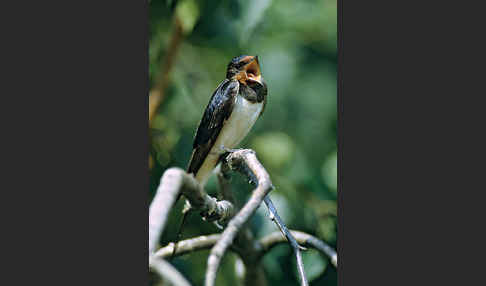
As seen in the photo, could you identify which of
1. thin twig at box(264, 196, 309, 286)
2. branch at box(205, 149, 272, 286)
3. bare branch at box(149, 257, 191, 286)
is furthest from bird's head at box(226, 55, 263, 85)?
bare branch at box(149, 257, 191, 286)

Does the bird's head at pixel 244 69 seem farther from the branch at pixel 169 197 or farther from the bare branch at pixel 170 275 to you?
the bare branch at pixel 170 275

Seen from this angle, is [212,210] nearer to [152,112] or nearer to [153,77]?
[152,112]

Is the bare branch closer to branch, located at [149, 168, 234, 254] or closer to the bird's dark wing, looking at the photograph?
branch, located at [149, 168, 234, 254]

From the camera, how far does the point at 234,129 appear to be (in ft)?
8.18

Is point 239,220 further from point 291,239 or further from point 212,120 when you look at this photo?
point 212,120

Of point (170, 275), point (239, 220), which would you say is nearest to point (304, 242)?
point (239, 220)

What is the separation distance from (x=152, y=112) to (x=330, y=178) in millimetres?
791

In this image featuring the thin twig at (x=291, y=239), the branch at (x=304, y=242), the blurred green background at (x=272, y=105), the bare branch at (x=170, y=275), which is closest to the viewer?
the bare branch at (x=170, y=275)

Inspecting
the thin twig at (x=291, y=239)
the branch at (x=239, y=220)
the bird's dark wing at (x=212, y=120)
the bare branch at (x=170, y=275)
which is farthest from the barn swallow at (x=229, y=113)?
the bare branch at (x=170, y=275)

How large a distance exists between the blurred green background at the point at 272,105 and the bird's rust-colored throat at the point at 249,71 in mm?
73

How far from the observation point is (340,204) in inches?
81.6

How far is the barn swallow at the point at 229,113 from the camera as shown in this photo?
97.1 inches

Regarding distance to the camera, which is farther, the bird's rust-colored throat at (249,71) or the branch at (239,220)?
the bird's rust-colored throat at (249,71)

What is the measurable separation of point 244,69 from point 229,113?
0.58 ft
